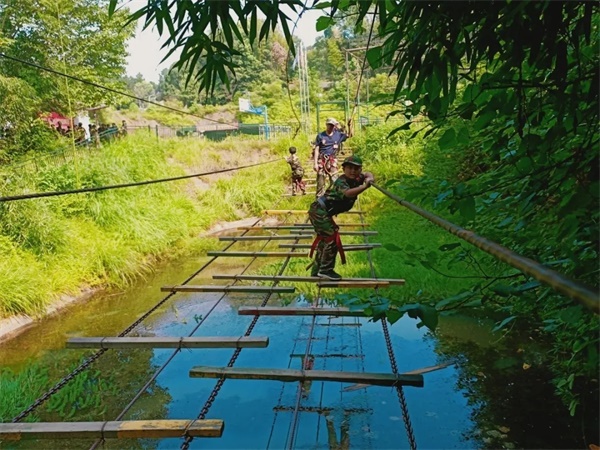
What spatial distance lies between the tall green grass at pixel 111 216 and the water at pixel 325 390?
2.34 feet

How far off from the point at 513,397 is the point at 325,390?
149cm

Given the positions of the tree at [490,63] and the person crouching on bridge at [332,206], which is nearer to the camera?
the tree at [490,63]

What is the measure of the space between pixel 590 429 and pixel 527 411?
411 mm

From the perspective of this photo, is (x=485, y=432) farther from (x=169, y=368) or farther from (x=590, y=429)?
(x=169, y=368)

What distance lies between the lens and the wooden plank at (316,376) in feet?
7.29

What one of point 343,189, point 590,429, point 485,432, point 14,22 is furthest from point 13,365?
point 14,22

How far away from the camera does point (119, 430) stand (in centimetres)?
183

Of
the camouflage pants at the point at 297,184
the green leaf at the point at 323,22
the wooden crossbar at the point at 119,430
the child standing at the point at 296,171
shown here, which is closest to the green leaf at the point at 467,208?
the green leaf at the point at 323,22

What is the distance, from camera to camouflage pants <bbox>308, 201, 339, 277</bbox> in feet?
11.5

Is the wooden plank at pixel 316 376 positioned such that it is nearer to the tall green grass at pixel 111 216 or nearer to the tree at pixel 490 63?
the tree at pixel 490 63

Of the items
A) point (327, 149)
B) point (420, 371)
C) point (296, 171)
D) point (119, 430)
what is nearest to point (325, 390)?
point (420, 371)

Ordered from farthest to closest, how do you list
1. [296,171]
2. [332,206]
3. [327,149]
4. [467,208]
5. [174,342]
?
[296,171], [327,149], [332,206], [174,342], [467,208]

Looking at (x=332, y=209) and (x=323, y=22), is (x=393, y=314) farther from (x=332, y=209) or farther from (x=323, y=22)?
(x=332, y=209)

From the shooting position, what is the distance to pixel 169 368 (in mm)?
4777
